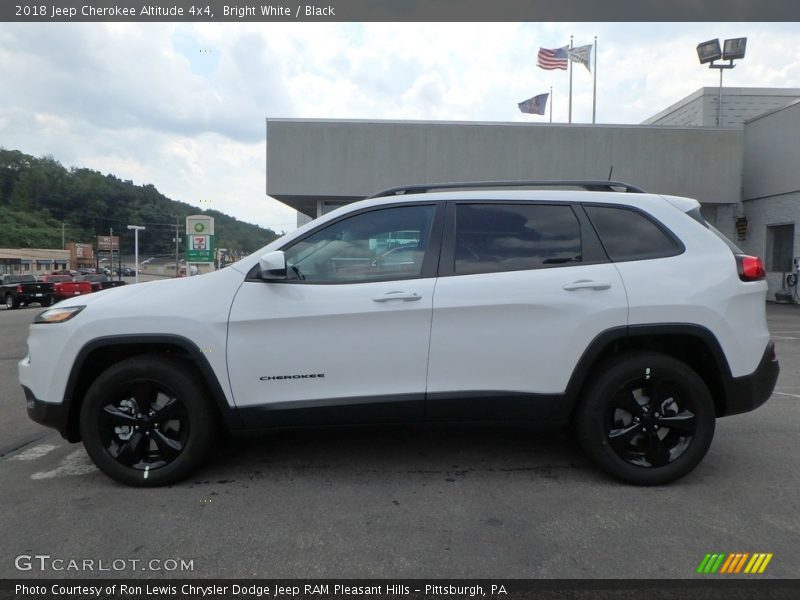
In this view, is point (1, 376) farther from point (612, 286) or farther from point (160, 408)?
point (612, 286)

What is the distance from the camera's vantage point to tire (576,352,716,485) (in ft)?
11.2

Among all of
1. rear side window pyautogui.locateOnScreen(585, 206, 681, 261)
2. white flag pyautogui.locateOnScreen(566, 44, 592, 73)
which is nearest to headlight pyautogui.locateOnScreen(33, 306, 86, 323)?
rear side window pyautogui.locateOnScreen(585, 206, 681, 261)

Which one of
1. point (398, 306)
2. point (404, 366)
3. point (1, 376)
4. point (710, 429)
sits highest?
point (398, 306)

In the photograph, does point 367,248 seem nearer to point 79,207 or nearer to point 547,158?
point 547,158

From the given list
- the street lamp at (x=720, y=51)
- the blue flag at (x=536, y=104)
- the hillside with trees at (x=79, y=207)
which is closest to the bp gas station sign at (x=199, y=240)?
the blue flag at (x=536, y=104)

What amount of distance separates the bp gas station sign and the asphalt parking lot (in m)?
11.9

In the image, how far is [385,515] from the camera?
312cm

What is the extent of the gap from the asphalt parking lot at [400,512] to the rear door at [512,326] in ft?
1.89

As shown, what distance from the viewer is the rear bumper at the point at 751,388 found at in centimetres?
344

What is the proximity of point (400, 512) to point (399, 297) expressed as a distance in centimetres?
125

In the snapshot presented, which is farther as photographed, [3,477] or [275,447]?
[275,447]

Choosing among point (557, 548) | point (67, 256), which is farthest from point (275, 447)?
point (67, 256)

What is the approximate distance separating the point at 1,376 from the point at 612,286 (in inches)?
311

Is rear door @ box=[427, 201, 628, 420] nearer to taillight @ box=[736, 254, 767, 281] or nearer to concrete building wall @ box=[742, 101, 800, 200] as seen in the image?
taillight @ box=[736, 254, 767, 281]
